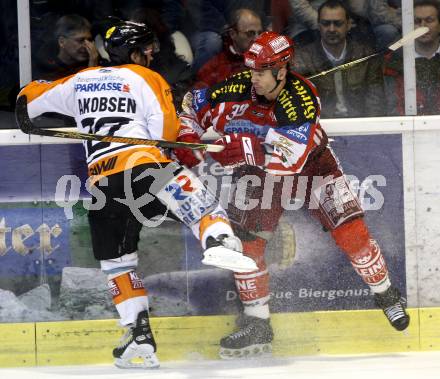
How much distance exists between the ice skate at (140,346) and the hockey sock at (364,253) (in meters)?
1.00

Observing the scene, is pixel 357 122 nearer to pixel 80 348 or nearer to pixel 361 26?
pixel 361 26

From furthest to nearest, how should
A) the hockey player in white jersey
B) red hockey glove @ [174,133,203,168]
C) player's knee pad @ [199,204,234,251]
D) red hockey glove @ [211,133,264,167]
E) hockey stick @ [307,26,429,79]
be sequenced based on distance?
hockey stick @ [307,26,429,79], red hockey glove @ [174,133,203,168], red hockey glove @ [211,133,264,167], the hockey player in white jersey, player's knee pad @ [199,204,234,251]

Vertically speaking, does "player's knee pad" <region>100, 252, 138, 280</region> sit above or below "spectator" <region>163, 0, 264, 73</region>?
below

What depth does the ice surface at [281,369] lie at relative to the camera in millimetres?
5637

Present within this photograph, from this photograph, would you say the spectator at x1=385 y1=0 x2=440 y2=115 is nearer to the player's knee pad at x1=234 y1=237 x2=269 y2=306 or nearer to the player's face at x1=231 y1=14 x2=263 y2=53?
the player's face at x1=231 y1=14 x2=263 y2=53

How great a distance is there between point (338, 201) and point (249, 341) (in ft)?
2.51

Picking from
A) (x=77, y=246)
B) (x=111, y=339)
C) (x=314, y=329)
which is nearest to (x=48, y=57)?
(x=77, y=246)

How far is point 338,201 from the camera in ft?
19.9

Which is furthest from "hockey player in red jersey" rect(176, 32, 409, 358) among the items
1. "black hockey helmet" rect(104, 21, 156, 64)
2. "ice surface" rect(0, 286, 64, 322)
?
"ice surface" rect(0, 286, 64, 322)

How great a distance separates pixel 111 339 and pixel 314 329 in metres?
A: 0.95

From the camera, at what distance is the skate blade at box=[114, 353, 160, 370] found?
5812 mm

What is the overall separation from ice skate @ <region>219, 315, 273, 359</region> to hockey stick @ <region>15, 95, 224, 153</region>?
856 millimetres

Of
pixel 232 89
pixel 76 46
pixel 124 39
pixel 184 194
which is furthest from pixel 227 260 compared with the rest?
pixel 76 46

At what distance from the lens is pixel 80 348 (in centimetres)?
613
